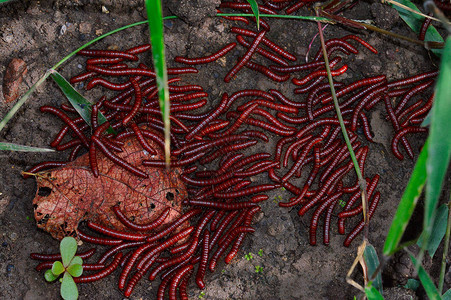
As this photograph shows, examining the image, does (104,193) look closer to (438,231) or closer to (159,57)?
(159,57)

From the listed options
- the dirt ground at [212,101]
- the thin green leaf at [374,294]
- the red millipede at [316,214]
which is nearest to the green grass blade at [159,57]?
the thin green leaf at [374,294]

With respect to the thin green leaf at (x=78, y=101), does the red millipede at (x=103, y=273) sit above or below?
below

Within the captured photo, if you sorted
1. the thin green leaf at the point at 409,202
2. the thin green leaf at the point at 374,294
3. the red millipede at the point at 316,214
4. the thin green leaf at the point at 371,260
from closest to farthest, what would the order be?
1. the thin green leaf at the point at 409,202
2. the thin green leaf at the point at 374,294
3. the thin green leaf at the point at 371,260
4. the red millipede at the point at 316,214

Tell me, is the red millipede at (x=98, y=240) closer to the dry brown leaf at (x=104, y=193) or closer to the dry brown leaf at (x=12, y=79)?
the dry brown leaf at (x=104, y=193)

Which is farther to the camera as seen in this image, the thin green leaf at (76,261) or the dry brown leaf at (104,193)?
the dry brown leaf at (104,193)

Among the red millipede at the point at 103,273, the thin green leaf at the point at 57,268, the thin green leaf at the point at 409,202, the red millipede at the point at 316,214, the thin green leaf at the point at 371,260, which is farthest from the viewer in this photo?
the red millipede at the point at 316,214

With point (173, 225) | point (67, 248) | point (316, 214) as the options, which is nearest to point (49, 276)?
point (67, 248)

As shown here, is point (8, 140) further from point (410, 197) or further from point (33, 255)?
point (410, 197)
